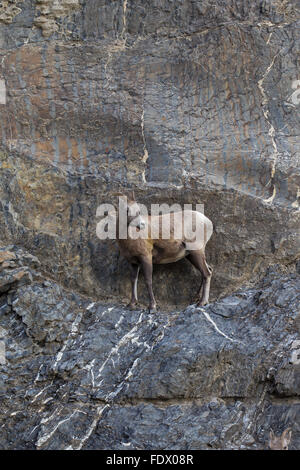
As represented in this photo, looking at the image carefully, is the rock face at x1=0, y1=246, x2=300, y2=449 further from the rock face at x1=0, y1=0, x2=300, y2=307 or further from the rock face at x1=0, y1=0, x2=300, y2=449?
the rock face at x1=0, y1=0, x2=300, y2=307

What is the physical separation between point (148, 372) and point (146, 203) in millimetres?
2673

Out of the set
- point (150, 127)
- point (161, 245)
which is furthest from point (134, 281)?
point (150, 127)

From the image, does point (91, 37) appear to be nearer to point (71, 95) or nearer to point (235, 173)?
point (71, 95)

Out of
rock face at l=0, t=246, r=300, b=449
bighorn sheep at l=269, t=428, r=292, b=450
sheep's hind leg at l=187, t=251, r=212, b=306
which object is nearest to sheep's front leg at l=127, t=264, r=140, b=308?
rock face at l=0, t=246, r=300, b=449

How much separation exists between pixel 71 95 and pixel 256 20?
2957 millimetres

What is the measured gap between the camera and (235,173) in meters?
9.88

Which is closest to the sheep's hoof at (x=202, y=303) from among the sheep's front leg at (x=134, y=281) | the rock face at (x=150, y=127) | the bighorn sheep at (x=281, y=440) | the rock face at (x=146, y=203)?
the rock face at (x=146, y=203)

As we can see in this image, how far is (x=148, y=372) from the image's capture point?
7.98m

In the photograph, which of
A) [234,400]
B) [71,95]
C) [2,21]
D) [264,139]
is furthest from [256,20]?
[234,400]

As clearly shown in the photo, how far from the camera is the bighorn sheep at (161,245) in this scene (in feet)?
28.8

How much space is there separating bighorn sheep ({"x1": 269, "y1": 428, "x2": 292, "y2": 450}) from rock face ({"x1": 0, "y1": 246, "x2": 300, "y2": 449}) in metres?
0.08

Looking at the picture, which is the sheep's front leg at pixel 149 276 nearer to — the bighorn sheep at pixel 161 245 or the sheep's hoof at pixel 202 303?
the bighorn sheep at pixel 161 245

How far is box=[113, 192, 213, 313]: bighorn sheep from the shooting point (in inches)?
345

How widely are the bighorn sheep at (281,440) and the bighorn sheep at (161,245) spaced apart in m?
2.06
